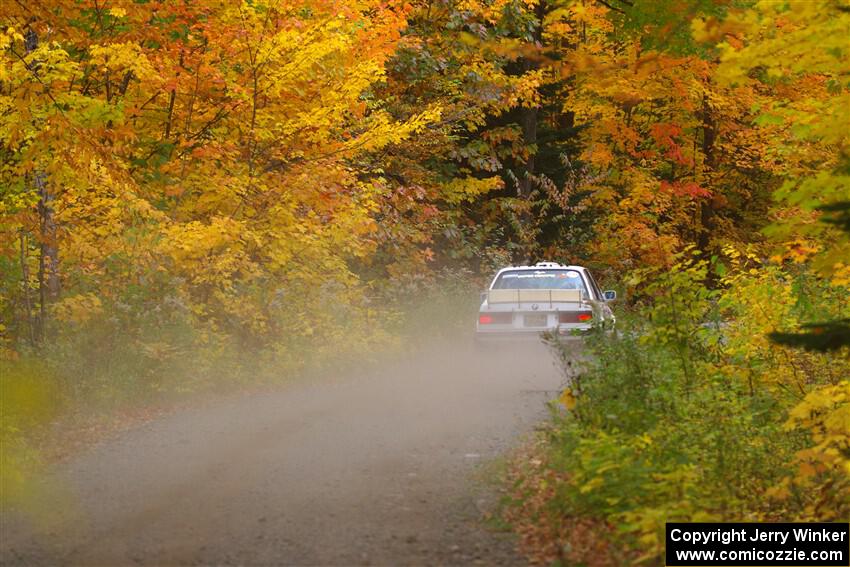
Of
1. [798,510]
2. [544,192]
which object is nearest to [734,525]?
[798,510]

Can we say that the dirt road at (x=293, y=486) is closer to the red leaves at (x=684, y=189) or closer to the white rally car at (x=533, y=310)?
the white rally car at (x=533, y=310)

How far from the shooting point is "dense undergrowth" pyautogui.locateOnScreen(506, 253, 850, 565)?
299 inches

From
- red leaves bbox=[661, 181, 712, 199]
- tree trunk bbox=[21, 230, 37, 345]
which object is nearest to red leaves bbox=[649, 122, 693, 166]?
red leaves bbox=[661, 181, 712, 199]

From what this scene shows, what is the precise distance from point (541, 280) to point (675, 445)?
10.00 m

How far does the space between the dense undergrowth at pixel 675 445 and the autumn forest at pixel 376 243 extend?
→ 0.12 feet

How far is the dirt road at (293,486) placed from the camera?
7.50 m

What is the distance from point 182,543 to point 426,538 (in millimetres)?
1721

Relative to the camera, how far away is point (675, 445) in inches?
344

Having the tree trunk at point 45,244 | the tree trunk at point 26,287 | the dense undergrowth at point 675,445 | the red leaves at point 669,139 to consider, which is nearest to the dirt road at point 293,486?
the dense undergrowth at point 675,445

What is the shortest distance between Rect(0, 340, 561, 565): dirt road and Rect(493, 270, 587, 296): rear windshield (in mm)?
3511

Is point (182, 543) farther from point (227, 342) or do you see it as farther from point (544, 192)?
point (544, 192)

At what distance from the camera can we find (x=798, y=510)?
8.87m

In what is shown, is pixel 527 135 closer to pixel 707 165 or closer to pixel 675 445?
pixel 707 165

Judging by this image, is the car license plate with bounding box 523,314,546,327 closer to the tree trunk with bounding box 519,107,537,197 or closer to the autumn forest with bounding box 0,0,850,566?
the autumn forest with bounding box 0,0,850,566
